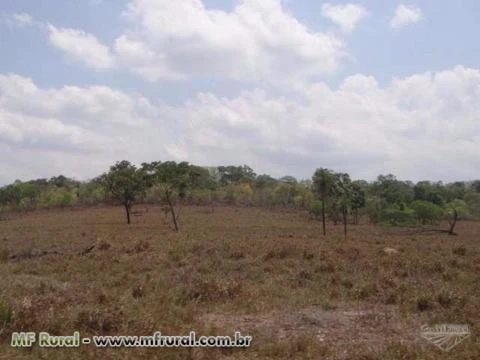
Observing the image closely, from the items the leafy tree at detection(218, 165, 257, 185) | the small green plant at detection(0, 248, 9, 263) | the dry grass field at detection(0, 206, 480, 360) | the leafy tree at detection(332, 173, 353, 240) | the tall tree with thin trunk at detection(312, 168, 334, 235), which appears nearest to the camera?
the dry grass field at detection(0, 206, 480, 360)

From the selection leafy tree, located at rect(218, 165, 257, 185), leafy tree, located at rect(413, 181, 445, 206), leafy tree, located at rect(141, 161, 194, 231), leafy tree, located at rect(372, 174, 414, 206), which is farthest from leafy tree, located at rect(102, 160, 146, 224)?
leafy tree, located at rect(218, 165, 257, 185)

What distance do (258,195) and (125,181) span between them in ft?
154

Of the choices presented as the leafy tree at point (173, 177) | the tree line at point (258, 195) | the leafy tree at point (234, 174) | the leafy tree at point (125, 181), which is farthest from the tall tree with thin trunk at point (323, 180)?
the leafy tree at point (234, 174)

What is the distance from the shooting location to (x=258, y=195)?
348 feet

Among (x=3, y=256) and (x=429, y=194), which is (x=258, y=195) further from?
(x=3, y=256)

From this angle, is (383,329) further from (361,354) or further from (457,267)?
(457,267)

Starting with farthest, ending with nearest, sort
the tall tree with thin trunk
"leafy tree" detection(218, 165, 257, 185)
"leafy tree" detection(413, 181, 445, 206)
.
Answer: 1. "leafy tree" detection(218, 165, 257, 185)
2. "leafy tree" detection(413, 181, 445, 206)
3. the tall tree with thin trunk

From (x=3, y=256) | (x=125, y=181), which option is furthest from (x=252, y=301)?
(x=125, y=181)

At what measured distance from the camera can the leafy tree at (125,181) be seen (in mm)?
63219

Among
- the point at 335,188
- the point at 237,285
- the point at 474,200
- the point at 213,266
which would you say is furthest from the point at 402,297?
the point at 474,200

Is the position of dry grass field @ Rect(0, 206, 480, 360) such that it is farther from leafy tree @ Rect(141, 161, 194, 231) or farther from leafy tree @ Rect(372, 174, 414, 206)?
leafy tree @ Rect(372, 174, 414, 206)

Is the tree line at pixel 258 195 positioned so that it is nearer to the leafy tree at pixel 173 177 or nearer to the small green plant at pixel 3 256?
the leafy tree at pixel 173 177

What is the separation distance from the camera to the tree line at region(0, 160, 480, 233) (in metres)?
52.0

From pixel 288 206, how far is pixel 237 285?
8847cm
